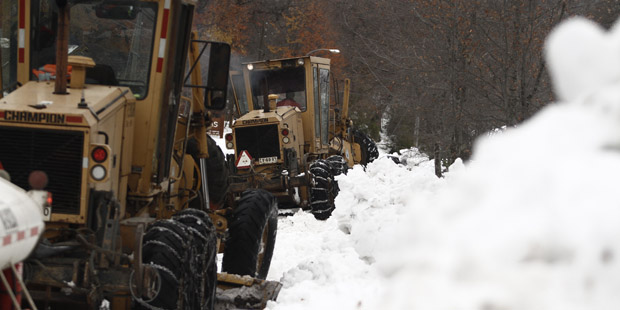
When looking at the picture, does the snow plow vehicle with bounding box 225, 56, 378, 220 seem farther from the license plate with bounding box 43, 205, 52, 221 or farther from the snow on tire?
the license plate with bounding box 43, 205, 52, 221

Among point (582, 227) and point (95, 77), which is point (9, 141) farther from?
point (582, 227)

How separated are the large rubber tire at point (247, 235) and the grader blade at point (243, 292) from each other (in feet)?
2.26

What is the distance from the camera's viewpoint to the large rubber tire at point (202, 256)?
246 inches

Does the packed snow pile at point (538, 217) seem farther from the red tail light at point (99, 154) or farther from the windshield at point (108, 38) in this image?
the windshield at point (108, 38)

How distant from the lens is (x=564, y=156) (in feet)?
7.84

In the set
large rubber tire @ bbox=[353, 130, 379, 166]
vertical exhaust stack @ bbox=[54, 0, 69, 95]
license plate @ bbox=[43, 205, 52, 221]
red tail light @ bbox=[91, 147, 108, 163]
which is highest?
vertical exhaust stack @ bbox=[54, 0, 69, 95]

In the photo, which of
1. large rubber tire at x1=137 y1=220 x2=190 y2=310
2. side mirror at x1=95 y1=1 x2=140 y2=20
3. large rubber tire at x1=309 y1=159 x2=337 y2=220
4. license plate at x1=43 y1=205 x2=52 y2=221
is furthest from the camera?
large rubber tire at x1=309 y1=159 x2=337 y2=220

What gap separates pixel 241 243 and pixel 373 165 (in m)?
11.2

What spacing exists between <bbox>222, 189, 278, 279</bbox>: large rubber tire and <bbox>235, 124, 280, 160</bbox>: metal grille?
20.4 feet

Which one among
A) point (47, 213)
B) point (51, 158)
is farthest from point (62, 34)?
point (47, 213)

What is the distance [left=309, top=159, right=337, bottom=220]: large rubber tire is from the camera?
14.9 meters

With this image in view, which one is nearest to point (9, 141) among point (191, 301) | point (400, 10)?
point (191, 301)


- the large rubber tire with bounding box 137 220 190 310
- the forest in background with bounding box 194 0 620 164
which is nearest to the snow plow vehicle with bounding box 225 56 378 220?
the forest in background with bounding box 194 0 620 164

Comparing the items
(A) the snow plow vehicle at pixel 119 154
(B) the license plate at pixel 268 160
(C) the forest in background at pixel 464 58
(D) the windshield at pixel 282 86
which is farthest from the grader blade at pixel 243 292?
(D) the windshield at pixel 282 86
